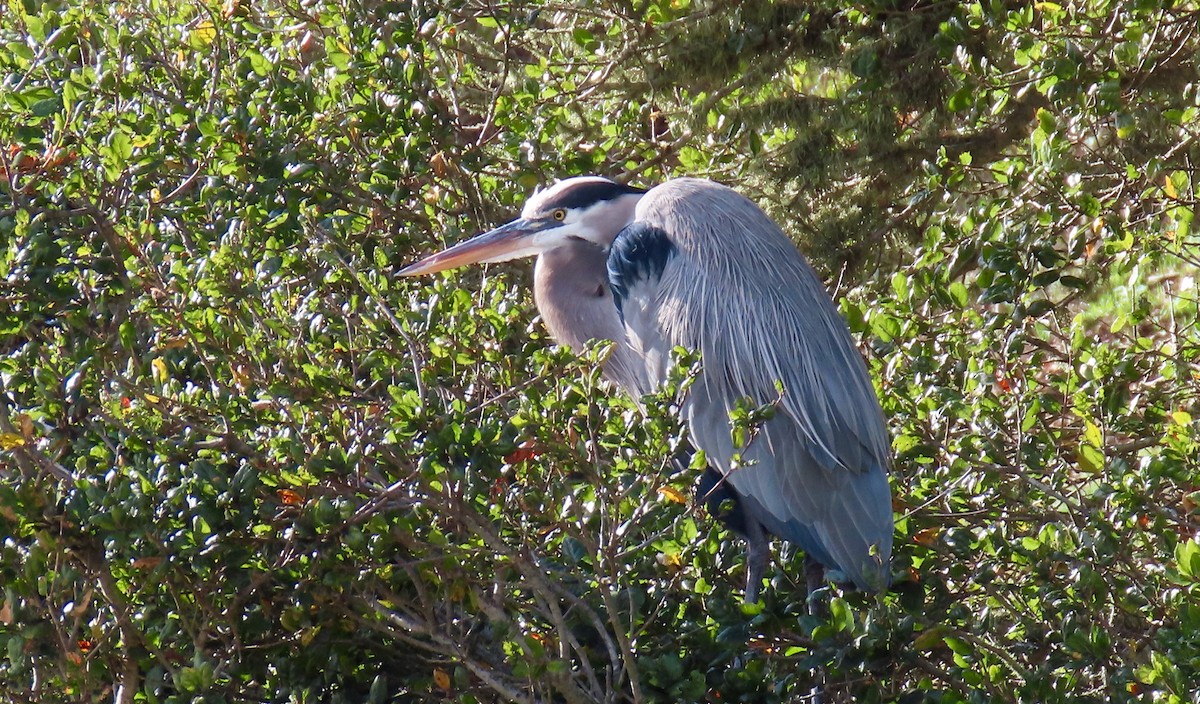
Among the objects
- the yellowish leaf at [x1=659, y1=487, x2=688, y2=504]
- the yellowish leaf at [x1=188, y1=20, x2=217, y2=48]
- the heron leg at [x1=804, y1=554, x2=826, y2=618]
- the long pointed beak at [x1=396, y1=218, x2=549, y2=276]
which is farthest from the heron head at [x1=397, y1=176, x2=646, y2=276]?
the yellowish leaf at [x1=659, y1=487, x2=688, y2=504]

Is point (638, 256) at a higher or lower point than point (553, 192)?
lower

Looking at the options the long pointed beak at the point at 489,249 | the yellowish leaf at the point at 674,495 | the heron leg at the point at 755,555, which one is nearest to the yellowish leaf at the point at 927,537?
the heron leg at the point at 755,555

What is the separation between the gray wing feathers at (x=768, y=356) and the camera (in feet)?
11.3

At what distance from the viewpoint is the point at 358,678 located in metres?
2.74

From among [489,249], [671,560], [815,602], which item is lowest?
[815,602]

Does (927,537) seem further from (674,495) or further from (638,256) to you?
(638,256)

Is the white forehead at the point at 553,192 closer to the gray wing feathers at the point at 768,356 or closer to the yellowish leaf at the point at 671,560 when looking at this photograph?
the gray wing feathers at the point at 768,356

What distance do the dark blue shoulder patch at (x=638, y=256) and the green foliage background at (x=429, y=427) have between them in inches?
12.9

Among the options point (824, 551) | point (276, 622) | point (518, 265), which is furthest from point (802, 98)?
point (276, 622)

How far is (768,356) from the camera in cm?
353

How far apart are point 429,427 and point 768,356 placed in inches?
55.6

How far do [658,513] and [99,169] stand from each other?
1.63m

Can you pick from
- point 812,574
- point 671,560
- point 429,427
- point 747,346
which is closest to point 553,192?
point 747,346

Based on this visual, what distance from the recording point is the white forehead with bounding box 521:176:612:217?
12.4 feet
